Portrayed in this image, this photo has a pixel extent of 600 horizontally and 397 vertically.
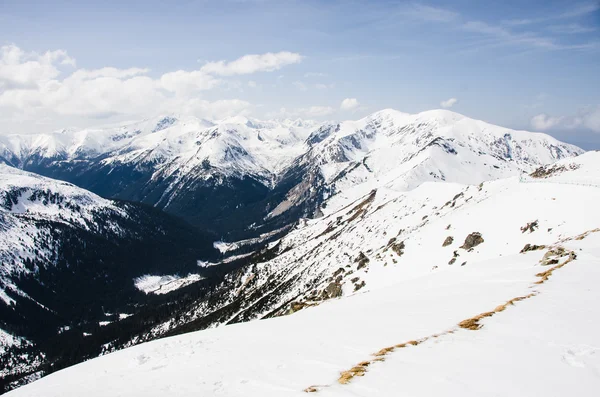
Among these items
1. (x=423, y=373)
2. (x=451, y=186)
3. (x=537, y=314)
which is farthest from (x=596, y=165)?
(x=423, y=373)

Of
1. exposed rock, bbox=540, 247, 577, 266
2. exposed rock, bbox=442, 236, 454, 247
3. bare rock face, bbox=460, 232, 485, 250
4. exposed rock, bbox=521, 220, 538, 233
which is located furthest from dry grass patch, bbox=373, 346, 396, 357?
exposed rock, bbox=442, 236, 454, 247

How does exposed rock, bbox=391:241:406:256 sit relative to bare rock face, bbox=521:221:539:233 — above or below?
below

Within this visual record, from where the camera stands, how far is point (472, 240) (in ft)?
187

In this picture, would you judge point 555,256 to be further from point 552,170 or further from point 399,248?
point 552,170

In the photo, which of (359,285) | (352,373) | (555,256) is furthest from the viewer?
(359,285)

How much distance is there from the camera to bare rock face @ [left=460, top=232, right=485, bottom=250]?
56.1 m

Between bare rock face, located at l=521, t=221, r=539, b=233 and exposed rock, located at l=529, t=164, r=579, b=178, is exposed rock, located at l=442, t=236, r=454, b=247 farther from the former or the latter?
exposed rock, located at l=529, t=164, r=579, b=178

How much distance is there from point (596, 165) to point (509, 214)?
1627 inches

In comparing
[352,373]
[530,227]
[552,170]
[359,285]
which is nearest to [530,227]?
[530,227]

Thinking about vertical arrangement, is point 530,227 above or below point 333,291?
above

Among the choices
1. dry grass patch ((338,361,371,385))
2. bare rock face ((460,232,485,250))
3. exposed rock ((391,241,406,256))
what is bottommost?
exposed rock ((391,241,406,256))

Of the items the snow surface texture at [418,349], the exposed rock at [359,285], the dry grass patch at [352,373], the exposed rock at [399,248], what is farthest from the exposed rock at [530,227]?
the dry grass patch at [352,373]

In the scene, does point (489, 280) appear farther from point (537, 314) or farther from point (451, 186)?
point (451, 186)

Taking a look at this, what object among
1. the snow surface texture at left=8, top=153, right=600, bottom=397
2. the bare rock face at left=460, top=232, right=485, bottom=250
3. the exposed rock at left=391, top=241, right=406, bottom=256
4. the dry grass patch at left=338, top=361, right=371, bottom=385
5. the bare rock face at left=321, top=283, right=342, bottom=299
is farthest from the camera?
the exposed rock at left=391, top=241, right=406, bottom=256
